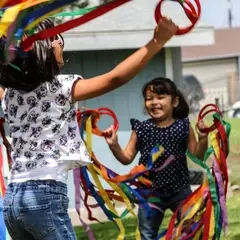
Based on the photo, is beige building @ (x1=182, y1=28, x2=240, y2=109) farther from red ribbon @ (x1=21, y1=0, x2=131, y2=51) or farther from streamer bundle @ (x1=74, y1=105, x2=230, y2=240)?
red ribbon @ (x1=21, y1=0, x2=131, y2=51)

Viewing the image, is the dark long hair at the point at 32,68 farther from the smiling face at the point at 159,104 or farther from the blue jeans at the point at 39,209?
the smiling face at the point at 159,104

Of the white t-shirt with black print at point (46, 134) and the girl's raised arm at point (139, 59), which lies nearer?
the girl's raised arm at point (139, 59)

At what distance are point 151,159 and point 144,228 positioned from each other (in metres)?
0.50

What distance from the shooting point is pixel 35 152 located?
12.4 ft

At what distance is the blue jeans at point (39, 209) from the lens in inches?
146

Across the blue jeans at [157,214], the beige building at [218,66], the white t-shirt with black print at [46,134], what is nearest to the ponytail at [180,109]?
the blue jeans at [157,214]

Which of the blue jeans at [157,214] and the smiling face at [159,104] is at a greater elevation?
the smiling face at [159,104]

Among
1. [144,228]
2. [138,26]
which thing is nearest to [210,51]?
[138,26]

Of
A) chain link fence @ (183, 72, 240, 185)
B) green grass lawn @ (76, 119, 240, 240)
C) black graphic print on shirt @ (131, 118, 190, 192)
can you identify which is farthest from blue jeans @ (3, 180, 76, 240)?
chain link fence @ (183, 72, 240, 185)

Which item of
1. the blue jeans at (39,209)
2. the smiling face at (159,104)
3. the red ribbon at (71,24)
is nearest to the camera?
the red ribbon at (71,24)

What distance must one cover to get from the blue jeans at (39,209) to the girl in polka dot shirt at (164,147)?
2137 mm

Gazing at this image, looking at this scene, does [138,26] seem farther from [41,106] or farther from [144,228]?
[41,106]

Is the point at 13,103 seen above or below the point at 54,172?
above

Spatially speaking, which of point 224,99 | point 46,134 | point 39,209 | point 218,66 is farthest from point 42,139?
point 218,66
